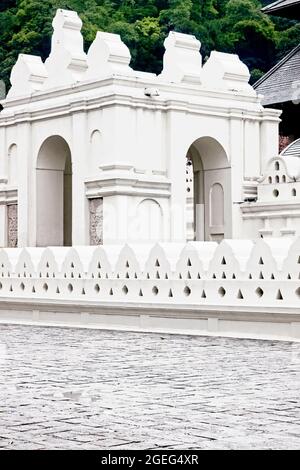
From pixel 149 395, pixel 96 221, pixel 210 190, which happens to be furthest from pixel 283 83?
pixel 149 395

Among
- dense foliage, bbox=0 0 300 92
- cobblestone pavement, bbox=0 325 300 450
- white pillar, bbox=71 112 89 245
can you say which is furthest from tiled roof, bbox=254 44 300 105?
dense foliage, bbox=0 0 300 92

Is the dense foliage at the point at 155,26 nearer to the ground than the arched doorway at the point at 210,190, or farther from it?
farther from it

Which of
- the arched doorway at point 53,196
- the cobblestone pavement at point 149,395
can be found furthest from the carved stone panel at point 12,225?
the cobblestone pavement at point 149,395

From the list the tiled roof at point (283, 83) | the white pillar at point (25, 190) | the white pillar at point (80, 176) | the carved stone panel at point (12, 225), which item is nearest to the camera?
the white pillar at point (80, 176)

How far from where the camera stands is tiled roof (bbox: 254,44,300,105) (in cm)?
2758

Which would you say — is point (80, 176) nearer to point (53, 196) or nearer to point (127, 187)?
point (127, 187)

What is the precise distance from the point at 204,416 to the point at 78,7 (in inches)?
1981

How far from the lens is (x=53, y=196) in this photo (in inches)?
825

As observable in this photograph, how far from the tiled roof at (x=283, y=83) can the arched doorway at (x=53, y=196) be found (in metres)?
8.79

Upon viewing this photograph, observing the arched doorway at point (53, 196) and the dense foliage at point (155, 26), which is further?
the dense foliage at point (155, 26)

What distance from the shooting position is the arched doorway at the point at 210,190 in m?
20.3

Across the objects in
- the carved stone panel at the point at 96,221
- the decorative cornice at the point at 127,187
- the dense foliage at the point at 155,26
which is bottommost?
the carved stone panel at the point at 96,221

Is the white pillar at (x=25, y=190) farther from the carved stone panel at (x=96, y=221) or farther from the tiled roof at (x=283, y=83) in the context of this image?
the tiled roof at (x=283, y=83)

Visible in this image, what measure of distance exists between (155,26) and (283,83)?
26.7 m
